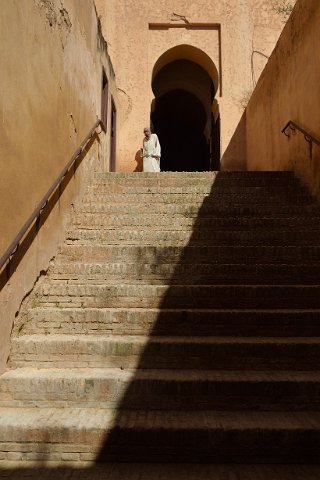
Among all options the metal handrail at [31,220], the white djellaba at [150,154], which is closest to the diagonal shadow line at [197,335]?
the metal handrail at [31,220]

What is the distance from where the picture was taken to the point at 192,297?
4.00 metres

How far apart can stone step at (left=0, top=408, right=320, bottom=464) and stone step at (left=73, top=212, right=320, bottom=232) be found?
2.88 m

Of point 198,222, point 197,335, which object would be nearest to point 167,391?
point 197,335

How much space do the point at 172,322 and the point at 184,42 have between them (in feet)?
31.3

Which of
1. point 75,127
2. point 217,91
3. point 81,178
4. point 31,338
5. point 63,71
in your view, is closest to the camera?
point 31,338

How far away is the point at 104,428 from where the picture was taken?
2.77 m

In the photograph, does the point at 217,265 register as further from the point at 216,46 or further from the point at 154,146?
the point at 216,46

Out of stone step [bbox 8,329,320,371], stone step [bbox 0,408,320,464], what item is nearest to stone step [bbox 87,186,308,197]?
stone step [bbox 8,329,320,371]

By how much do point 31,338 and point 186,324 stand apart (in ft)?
4.31

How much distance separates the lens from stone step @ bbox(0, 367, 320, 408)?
3.04 m

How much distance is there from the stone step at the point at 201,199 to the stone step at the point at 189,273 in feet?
5.53

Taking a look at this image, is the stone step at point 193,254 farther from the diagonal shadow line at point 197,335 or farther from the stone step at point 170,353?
the stone step at point 170,353

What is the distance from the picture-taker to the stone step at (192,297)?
396cm

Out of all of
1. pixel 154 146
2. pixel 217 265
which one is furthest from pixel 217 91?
pixel 217 265
